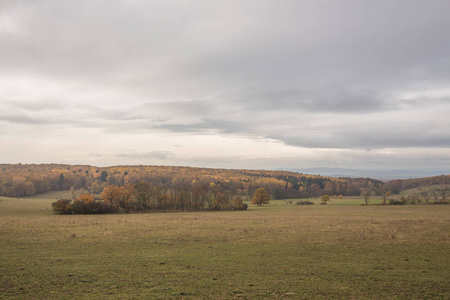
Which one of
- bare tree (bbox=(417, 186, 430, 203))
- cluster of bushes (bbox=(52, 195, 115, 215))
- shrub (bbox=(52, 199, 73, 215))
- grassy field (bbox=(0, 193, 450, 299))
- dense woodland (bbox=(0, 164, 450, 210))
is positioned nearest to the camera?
grassy field (bbox=(0, 193, 450, 299))

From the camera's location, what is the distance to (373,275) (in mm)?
15930

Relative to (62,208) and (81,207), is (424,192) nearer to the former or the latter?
(81,207)

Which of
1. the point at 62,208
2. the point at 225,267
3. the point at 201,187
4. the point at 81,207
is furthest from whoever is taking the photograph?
the point at 201,187

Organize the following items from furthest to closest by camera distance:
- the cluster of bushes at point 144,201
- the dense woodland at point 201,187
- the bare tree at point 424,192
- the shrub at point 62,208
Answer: the bare tree at point 424,192 → the dense woodland at point 201,187 → the cluster of bushes at point 144,201 → the shrub at point 62,208

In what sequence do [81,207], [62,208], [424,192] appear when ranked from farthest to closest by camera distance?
[424,192] → [81,207] → [62,208]

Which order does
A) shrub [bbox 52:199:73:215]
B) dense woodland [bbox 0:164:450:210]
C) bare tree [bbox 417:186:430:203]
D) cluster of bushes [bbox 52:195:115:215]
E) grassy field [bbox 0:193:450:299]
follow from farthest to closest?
bare tree [bbox 417:186:430:203]
dense woodland [bbox 0:164:450:210]
cluster of bushes [bbox 52:195:115:215]
shrub [bbox 52:199:73:215]
grassy field [bbox 0:193:450:299]

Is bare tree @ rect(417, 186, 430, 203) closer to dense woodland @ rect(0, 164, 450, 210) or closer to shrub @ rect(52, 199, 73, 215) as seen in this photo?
dense woodland @ rect(0, 164, 450, 210)

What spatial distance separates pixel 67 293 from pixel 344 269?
1437 cm

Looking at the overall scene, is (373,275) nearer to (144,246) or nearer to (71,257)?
(144,246)

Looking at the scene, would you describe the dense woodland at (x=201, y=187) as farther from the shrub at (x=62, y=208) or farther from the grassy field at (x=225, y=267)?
the grassy field at (x=225, y=267)

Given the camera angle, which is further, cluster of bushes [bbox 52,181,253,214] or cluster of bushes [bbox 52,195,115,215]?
cluster of bushes [bbox 52,181,253,214]

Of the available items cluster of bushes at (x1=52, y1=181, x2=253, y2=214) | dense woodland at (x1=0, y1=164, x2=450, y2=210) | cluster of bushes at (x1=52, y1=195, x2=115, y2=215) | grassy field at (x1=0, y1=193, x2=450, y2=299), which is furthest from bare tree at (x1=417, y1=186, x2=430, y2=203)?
cluster of bushes at (x1=52, y1=195, x2=115, y2=215)

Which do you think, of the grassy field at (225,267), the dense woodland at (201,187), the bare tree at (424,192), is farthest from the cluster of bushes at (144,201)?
the bare tree at (424,192)

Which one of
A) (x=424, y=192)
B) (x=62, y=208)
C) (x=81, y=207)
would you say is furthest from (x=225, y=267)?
(x=424, y=192)
